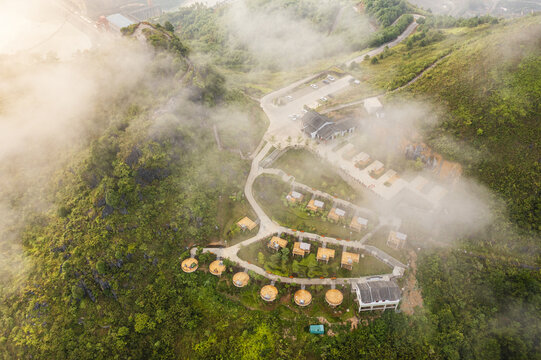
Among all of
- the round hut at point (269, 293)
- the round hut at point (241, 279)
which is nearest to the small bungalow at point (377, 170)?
the round hut at point (269, 293)

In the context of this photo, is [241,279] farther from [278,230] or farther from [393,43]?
[393,43]

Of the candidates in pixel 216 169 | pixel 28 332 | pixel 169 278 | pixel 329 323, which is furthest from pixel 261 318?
pixel 28 332

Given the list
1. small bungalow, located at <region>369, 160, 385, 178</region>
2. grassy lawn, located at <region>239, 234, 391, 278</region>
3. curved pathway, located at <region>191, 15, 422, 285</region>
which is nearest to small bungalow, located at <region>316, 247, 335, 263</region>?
grassy lawn, located at <region>239, 234, 391, 278</region>

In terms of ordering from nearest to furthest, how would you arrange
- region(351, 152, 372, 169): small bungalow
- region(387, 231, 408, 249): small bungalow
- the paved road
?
region(387, 231, 408, 249): small bungalow < region(351, 152, 372, 169): small bungalow < the paved road

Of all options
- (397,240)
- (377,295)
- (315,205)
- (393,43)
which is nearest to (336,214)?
(315,205)

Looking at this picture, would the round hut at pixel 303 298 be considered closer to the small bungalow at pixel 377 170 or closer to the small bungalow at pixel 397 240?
the small bungalow at pixel 397 240

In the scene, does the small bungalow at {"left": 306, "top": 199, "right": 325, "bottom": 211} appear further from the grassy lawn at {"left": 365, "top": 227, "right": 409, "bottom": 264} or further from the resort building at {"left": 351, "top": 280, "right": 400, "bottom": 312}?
the resort building at {"left": 351, "top": 280, "right": 400, "bottom": 312}

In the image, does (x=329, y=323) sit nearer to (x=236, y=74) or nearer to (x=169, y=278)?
(x=169, y=278)
